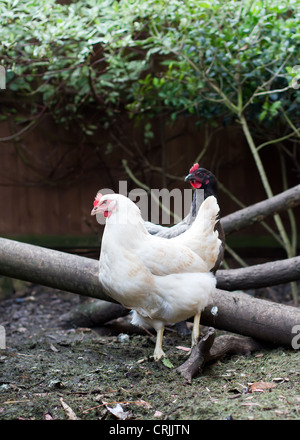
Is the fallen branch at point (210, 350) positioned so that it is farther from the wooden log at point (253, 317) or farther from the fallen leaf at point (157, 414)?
the fallen leaf at point (157, 414)

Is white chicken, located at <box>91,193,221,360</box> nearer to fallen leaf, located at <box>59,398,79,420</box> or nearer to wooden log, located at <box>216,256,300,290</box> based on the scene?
fallen leaf, located at <box>59,398,79,420</box>

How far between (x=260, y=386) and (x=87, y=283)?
117 cm

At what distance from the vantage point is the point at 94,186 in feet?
16.8

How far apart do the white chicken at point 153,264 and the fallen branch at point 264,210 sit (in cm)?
117

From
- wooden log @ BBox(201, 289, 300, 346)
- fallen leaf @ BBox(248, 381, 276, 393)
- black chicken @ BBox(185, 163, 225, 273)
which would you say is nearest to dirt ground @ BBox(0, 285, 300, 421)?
fallen leaf @ BBox(248, 381, 276, 393)

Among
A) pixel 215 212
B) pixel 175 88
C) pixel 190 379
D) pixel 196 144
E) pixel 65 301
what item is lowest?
pixel 65 301

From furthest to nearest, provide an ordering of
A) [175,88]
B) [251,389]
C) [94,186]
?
[94,186]
[175,88]
[251,389]

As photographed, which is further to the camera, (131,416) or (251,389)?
(251,389)

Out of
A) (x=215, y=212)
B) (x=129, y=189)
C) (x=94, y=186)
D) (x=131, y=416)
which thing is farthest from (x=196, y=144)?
(x=131, y=416)

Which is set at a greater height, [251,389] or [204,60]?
[204,60]

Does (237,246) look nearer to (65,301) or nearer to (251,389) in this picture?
(65,301)

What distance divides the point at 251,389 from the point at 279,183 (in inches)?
141

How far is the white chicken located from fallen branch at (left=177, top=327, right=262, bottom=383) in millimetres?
189
